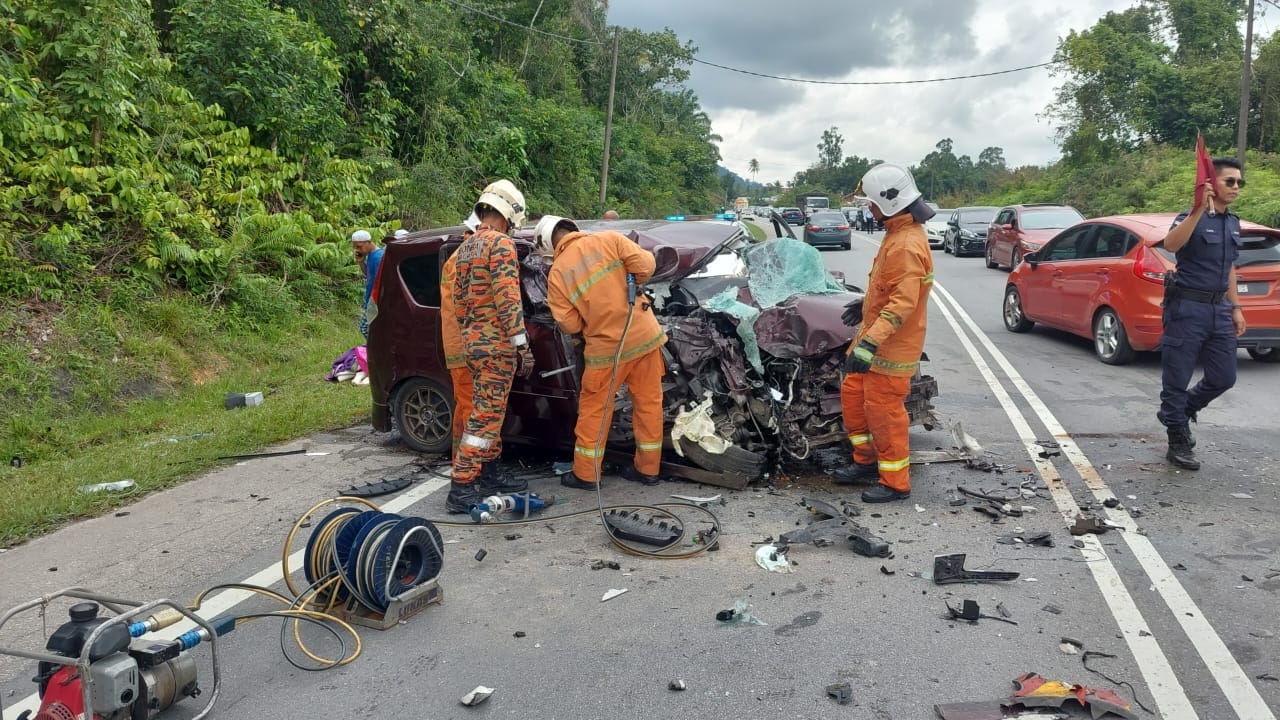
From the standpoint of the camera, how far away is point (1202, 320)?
5.65 metres

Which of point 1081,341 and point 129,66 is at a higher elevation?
point 129,66

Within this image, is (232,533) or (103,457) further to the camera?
(103,457)

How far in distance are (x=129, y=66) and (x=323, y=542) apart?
29.2ft

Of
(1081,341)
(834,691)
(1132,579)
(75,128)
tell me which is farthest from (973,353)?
(75,128)

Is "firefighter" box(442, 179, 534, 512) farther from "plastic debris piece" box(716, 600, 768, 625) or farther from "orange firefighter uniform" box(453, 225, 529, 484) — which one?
"plastic debris piece" box(716, 600, 768, 625)

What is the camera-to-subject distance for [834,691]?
3.15 metres

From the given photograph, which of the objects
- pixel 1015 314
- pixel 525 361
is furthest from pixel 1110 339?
pixel 525 361

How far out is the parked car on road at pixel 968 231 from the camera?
75.5 feet

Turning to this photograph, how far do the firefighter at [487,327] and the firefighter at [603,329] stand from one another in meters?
0.27

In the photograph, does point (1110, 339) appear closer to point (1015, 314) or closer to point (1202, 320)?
point (1015, 314)

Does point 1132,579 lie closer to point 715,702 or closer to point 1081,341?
point 715,702

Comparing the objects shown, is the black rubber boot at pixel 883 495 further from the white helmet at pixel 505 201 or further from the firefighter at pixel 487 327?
the white helmet at pixel 505 201

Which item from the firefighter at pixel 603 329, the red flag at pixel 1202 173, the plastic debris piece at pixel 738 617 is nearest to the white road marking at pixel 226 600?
the firefighter at pixel 603 329

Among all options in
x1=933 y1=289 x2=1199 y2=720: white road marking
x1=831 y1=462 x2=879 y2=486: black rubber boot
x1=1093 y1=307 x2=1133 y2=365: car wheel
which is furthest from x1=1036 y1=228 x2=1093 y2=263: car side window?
x1=831 y1=462 x2=879 y2=486: black rubber boot
